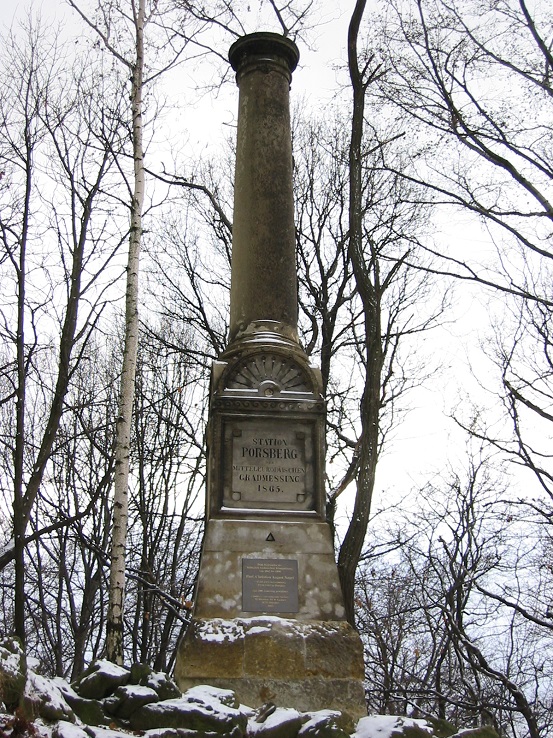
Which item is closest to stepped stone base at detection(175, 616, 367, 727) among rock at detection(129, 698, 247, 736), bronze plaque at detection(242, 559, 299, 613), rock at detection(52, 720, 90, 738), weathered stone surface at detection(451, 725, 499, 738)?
bronze plaque at detection(242, 559, 299, 613)

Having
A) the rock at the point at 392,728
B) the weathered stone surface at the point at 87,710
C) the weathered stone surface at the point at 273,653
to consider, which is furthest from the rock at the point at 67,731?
the weathered stone surface at the point at 273,653

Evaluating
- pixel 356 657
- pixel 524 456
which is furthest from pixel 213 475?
pixel 524 456

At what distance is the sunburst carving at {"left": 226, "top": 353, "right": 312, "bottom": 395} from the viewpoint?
24.1ft

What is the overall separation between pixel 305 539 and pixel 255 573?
1.76 ft

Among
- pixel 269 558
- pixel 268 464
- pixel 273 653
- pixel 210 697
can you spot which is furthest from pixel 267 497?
pixel 210 697

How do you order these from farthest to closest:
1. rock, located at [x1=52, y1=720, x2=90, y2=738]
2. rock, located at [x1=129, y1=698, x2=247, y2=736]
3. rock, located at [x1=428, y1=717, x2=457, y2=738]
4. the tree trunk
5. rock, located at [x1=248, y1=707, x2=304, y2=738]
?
the tree trunk, rock, located at [x1=428, y1=717, x2=457, y2=738], rock, located at [x1=248, y1=707, x2=304, y2=738], rock, located at [x1=129, y1=698, x2=247, y2=736], rock, located at [x1=52, y1=720, x2=90, y2=738]

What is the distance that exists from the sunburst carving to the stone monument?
0.4 inches

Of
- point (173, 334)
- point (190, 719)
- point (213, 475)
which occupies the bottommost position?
point (190, 719)

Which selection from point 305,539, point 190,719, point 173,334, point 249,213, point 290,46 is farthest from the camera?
point 173,334

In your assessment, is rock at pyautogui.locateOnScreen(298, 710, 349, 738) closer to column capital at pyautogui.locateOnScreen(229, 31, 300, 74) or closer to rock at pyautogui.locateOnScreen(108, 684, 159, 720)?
rock at pyautogui.locateOnScreen(108, 684, 159, 720)

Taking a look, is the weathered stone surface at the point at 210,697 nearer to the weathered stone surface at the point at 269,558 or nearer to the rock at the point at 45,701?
the rock at the point at 45,701

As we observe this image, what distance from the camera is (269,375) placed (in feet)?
24.4

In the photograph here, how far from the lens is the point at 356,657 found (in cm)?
634

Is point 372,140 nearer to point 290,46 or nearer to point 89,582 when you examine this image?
point 290,46
